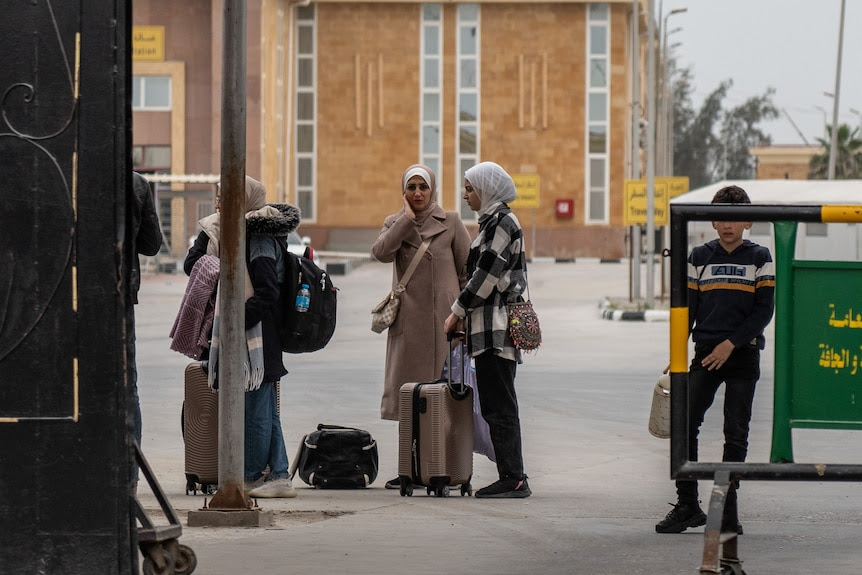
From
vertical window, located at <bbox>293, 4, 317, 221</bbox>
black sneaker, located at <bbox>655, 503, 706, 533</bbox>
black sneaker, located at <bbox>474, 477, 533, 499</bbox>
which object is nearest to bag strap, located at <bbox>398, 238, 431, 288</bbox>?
black sneaker, located at <bbox>474, 477, 533, 499</bbox>

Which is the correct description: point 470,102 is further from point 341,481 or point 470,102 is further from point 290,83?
point 341,481

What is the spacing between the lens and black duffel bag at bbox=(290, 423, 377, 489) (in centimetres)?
948

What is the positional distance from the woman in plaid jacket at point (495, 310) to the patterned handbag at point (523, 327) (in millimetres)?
38

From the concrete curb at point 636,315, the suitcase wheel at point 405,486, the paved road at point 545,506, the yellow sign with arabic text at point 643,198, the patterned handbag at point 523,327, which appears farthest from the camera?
the yellow sign with arabic text at point 643,198

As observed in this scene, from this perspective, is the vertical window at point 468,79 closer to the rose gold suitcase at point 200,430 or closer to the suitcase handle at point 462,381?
the suitcase handle at point 462,381

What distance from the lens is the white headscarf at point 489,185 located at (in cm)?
904

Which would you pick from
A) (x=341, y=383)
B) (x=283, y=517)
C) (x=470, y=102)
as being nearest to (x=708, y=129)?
(x=470, y=102)

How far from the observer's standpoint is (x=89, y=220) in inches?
221

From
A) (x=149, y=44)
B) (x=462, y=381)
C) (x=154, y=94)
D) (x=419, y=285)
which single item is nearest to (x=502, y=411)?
(x=462, y=381)

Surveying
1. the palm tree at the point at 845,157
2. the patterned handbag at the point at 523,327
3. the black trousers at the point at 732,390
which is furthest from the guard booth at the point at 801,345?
the palm tree at the point at 845,157

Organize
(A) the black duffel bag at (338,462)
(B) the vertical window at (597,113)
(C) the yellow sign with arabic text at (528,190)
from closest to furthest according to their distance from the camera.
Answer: (A) the black duffel bag at (338,462)
(C) the yellow sign with arabic text at (528,190)
(B) the vertical window at (597,113)

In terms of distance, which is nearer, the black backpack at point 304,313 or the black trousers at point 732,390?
the black trousers at point 732,390

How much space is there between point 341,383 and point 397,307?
23.4 ft

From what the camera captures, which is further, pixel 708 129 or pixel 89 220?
pixel 708 129
